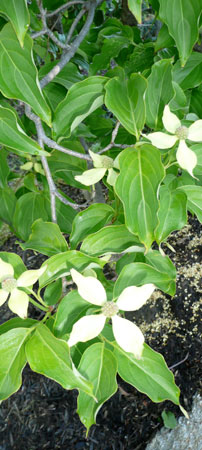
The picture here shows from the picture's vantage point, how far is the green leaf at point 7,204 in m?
1.02

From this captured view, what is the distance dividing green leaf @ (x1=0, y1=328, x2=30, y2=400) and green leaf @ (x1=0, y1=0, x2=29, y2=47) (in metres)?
0.39

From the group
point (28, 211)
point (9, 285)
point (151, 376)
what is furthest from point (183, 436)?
point (9, 285)

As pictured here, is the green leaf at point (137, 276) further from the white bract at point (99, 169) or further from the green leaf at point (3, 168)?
the green leaf at point (3, 168)

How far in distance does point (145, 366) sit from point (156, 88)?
43 centimetres

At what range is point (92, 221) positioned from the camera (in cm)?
73

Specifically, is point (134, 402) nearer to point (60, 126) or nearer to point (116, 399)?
point (116, 399)

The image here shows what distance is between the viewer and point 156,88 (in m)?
0.65

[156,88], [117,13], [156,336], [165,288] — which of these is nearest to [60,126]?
[156,88]

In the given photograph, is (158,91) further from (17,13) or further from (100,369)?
(100,369)

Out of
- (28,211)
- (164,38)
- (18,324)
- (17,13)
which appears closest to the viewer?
(17,13)

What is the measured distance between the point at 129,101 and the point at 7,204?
0.51 meters

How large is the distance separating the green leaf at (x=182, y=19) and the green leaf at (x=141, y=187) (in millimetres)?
145

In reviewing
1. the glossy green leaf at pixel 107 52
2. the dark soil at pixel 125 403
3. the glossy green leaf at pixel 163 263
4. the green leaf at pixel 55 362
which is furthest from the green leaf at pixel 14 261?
the dark soil at pixel 125 403

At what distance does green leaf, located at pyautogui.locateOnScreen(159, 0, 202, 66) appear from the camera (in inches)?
23.3
